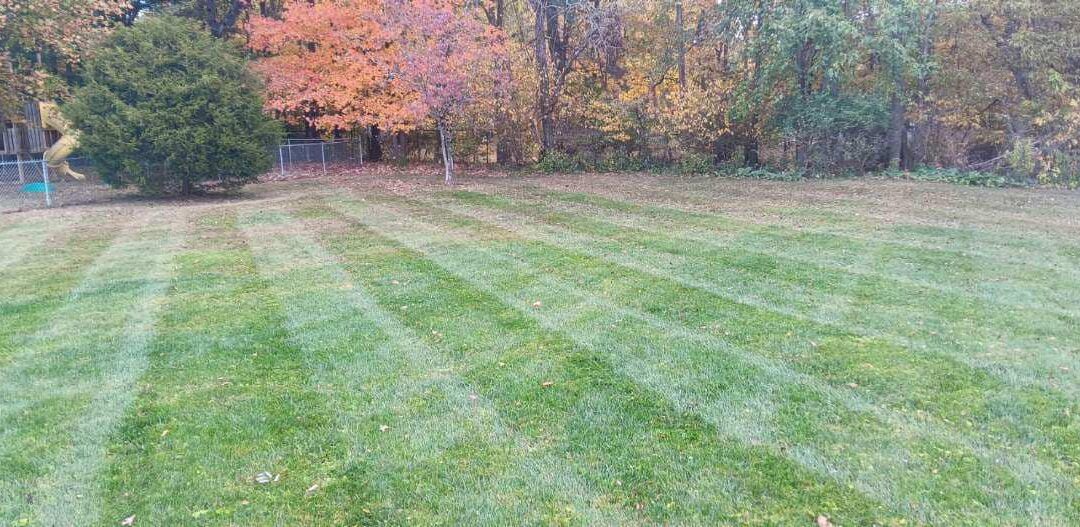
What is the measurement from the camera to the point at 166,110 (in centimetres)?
1322

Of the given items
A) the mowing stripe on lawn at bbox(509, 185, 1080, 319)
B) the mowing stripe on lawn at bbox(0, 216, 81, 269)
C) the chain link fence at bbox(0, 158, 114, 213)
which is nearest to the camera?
the mowing stripe on lawn at bbox(509, 185, 1080, 319)

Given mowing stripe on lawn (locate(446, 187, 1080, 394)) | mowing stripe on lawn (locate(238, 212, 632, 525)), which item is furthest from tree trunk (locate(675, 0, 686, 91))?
mowing stripe on lawn (locate(238, 212, 632, 525))

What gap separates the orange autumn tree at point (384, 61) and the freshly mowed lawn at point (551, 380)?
274 inches

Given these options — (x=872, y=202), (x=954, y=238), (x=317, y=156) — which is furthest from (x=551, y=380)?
(x=317, y=156)

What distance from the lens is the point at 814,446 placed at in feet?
11.4

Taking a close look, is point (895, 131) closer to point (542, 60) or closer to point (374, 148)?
point (542, 60)

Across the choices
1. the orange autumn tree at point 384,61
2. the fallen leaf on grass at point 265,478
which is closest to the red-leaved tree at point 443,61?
the orange autumn tree at point 384,61

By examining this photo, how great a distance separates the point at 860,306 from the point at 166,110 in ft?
41.8

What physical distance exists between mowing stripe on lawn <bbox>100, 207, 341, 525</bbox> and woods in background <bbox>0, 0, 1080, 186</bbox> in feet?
33.6

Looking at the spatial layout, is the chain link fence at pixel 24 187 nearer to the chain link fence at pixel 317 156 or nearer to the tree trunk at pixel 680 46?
the chain link fence at pixel 317 156

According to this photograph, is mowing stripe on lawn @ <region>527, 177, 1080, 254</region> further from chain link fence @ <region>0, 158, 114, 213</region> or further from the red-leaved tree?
chain link fence @ <region>0, 158, 114, 213</region>

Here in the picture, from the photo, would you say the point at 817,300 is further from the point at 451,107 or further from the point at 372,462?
the point at 451,107

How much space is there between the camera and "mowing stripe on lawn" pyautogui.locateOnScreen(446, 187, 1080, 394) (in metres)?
4.52

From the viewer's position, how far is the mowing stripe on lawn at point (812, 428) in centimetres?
301
